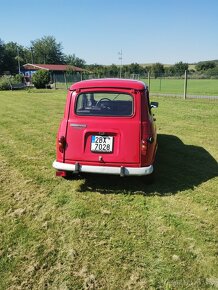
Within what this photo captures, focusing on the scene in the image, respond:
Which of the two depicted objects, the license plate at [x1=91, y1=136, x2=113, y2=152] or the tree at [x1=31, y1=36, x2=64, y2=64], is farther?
the tree at [x1=31, y1=36, x2=64, y2=64]

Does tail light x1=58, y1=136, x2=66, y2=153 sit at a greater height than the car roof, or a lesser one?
lesser

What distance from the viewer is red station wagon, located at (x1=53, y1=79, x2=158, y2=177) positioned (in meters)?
4.93

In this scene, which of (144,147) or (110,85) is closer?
(144,147)

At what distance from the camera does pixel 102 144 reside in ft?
16.4

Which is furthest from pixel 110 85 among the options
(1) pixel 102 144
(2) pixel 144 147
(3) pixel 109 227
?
(3) pixel 109 227

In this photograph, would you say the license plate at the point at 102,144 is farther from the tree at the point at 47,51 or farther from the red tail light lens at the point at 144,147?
the tree at the point at 47,51

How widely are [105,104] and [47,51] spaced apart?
106 meters

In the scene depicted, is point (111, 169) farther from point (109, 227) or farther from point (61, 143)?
point (109, 227)

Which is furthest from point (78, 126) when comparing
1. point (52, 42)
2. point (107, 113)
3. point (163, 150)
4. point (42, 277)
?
point (52, 42)

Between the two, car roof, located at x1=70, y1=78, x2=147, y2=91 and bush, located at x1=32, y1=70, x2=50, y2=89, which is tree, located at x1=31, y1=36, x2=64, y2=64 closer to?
bush, located at x1=32, y1=70, x2=50, y2=89

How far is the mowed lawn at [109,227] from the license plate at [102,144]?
0.70m

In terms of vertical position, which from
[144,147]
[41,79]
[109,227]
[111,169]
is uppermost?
[41,79]

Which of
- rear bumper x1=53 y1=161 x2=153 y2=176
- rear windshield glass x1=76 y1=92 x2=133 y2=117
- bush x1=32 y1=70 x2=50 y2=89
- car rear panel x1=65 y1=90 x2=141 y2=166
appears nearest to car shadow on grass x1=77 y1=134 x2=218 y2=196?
rear bumper x1=53 y1=161 x2=153 y2=176

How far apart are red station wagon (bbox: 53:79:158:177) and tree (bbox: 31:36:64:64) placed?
346 ft
